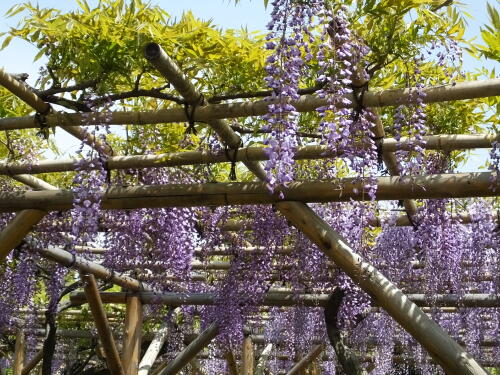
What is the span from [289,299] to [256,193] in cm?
287

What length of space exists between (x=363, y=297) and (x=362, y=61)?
2.84m

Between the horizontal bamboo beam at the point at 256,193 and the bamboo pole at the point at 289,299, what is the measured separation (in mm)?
1813

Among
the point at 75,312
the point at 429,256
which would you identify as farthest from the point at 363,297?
the point at 75,312

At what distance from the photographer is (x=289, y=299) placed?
645 cm

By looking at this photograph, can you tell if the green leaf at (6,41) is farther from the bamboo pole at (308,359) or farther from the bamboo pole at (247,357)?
the bamboo pole at (308,359)

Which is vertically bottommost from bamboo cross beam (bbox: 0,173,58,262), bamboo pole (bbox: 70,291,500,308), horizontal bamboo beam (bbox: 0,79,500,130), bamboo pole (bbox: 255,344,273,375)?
bamboo cross beam (bbox: 0,173,58,262)

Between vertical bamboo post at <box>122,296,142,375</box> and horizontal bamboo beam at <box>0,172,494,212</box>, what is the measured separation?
2694mm


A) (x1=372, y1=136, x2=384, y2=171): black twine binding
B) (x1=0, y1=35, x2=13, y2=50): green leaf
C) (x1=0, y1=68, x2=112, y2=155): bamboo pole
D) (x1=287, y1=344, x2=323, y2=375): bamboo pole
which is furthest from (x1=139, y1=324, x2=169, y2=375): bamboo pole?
(x1=0, y1=35, x2=13, y2=50): green leaf

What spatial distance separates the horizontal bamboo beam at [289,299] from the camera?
237 inches

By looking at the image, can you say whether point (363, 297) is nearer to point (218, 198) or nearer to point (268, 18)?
point (218, 198)

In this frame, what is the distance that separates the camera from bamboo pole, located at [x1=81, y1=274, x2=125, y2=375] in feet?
15.1

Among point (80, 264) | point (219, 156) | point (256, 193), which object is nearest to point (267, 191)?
point (256, 193)

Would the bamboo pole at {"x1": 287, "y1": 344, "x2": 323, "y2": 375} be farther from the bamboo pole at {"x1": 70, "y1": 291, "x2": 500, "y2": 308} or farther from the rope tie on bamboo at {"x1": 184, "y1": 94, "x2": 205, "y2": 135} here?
the rope tie on bamboo at {"x1": 184, "y1": 94, "x2": 205, "y2": 135}

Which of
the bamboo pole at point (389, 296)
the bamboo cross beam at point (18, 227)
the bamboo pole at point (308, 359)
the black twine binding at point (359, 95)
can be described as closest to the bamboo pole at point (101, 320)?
the bamboo cross beam at point (18, 227)
